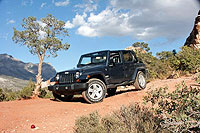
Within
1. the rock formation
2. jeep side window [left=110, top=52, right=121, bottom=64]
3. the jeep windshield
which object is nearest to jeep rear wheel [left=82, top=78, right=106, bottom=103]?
the jeep windshield

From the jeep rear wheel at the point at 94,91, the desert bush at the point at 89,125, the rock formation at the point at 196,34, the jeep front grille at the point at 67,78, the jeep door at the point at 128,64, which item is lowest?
the desert bush at the point at 89,125

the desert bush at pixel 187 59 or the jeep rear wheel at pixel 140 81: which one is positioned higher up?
the desert bush at pixel 187 59

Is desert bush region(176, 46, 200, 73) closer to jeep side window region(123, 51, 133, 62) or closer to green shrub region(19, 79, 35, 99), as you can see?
jeep side window region(123, 51, 133, 62)

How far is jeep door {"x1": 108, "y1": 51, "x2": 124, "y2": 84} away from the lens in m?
7.87

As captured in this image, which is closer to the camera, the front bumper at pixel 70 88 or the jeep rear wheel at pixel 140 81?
the front bumper at pixel 70 88

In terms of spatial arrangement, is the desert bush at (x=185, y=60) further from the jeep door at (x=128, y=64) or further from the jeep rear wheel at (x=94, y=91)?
the jeep rear wheel at (x=94, y=91)

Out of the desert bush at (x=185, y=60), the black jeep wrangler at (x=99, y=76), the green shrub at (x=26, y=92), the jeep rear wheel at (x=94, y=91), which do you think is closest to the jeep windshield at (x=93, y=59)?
the black jeep wrangler at (x=99, y=76)

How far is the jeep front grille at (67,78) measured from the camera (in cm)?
727

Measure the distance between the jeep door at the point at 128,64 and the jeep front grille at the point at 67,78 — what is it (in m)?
2.41

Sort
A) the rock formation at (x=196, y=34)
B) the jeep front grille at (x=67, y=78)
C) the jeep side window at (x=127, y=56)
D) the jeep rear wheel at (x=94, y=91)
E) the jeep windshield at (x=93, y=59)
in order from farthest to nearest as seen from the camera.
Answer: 1. the rock formation at (x=196, y=34)
2. the jeep side window at (x=127, y=56)
3. the jeep windshield at (x=93, y=59)
4. the jeep front grille at (x=67, y=78)
5. the jeep rear wheel at (x=94, y=91)

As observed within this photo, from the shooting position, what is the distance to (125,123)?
11.0 feet

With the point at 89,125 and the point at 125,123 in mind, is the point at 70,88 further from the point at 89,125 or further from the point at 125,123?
the point at 125,123

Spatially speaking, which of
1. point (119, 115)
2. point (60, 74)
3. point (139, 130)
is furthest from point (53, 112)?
point (139, 130)

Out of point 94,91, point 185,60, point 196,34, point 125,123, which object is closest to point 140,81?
point 94,91
